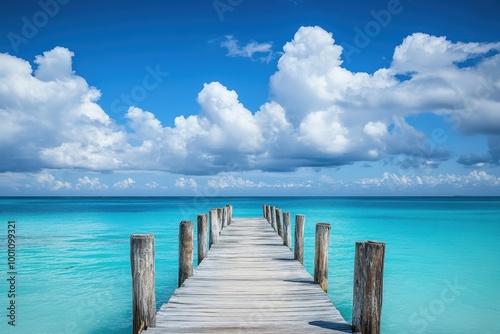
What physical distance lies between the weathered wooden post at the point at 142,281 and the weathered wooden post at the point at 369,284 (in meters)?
2.74

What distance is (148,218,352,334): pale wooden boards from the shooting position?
5.32 metres

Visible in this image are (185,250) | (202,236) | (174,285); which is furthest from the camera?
(174,285)

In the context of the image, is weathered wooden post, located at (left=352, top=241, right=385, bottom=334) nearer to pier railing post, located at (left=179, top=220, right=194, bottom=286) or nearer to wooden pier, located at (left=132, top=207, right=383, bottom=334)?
wooden pier, located at (left=132, top=207, right=383, bottom=334)

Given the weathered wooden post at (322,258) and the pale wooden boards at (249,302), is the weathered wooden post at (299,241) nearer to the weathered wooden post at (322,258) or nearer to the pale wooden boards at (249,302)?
the pale wooden boards at (249,302)

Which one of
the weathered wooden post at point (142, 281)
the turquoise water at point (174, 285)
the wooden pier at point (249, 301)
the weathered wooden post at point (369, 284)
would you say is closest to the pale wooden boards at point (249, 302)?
the wooden pier at point (249, 301)

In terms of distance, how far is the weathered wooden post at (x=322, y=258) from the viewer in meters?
7.60

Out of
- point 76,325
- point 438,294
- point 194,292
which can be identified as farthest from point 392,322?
point 76,325

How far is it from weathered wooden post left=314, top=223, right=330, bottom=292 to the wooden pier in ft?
0.07

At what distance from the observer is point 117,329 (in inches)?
384

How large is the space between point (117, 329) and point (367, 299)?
723 centimetres

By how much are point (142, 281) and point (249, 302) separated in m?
2.03

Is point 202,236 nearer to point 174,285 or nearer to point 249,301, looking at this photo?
point 249,301

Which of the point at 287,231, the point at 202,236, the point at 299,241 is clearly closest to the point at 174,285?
the point at 202,236

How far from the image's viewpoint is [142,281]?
5.23 metres
